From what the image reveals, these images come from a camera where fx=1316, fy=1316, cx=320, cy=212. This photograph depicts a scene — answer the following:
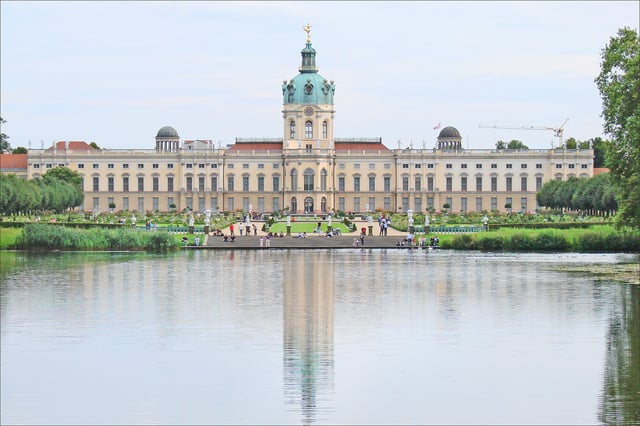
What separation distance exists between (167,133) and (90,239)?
61794 millimetres

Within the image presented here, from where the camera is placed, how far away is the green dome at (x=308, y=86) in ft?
340

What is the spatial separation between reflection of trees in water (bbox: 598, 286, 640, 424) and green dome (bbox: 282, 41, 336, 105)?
74.7 m

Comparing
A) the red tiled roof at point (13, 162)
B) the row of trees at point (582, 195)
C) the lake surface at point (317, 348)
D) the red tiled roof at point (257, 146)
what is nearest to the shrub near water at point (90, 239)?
the lake surface at point (317, 348)

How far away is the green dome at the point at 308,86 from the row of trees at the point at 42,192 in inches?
706

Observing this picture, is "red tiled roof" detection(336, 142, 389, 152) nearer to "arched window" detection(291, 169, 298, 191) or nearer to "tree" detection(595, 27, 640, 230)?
"arched window" detection(291, 169, 298, 191)

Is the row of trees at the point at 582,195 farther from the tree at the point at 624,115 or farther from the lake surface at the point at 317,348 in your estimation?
the lake surface at the point at 317,348

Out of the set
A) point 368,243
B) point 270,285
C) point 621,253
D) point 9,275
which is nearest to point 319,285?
point 270,285

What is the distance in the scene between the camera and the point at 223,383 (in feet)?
65.2

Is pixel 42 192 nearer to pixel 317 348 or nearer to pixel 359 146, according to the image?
pixel 359 146

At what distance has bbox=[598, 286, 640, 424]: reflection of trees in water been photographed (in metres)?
18.1

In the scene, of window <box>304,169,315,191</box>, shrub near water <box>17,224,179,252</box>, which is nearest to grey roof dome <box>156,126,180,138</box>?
window <box>304,169,315,191</box>

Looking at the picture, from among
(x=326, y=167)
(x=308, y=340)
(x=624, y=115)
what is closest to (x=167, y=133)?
(x=326, y=167)

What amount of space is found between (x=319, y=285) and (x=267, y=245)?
20691 mm

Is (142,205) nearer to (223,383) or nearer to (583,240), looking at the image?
(583,240)
